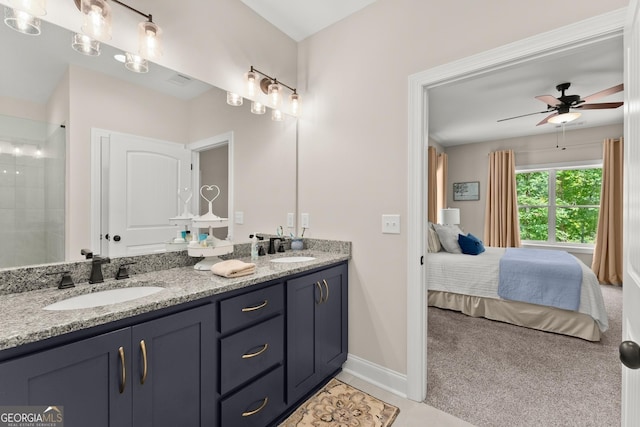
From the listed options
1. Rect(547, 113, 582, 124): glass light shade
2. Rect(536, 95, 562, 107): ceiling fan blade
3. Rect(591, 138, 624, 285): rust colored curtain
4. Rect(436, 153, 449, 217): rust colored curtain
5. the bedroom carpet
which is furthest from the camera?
Rect(436, 153, 449, 217): rust colored curtain

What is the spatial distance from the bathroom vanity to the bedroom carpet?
971 millimetres

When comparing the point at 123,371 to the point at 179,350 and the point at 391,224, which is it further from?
the point at 391,224

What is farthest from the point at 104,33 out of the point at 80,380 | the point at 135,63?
the point at 80,380

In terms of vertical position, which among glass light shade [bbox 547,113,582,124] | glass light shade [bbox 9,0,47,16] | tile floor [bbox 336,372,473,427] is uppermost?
glass light shade [bbox 547,113,582,124]

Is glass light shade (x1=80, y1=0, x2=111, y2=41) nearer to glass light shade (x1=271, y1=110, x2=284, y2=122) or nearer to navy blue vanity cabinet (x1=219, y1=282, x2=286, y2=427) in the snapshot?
glass light shade (x1=271, y1=110, x2=284, y2=122)

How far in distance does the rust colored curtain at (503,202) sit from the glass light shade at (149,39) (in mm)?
5852

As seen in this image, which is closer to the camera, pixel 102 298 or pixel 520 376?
pixel 102 298

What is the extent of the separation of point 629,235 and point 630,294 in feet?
0.57

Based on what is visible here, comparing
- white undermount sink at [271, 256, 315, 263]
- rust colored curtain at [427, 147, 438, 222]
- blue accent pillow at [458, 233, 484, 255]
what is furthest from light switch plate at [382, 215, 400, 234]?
rust colored curtain at [427, 147, 438, 222]

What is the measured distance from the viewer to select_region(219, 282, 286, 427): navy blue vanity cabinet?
1.27 m

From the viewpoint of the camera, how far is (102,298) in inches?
47.7

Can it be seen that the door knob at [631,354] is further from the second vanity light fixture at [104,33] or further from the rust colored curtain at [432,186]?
the rust colored curtain at [432,186]

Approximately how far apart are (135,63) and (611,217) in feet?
21.1

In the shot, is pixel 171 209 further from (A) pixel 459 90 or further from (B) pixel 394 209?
(A) pixel 459 90
